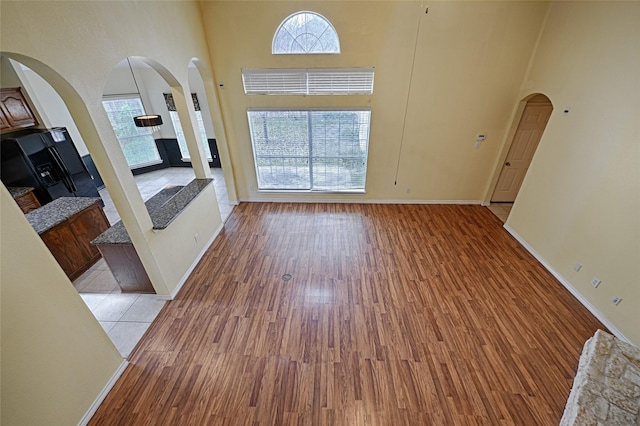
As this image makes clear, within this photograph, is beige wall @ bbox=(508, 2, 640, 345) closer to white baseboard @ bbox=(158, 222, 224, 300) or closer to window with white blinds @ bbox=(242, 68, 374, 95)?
window with white blinds @ bbox=(242, 68, 374, 95)

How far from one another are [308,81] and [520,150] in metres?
4.35

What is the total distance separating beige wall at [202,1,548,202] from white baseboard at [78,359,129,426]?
151 inches

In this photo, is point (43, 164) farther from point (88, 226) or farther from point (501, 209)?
point (501, 209)

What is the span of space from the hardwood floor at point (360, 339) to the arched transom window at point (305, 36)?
10.7ft

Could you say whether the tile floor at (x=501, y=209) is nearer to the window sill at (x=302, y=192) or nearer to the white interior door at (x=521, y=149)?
the white interior door at (x=521, y=149)

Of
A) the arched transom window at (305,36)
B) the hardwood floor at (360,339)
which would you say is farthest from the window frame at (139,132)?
the hardwood floor at (360,339)

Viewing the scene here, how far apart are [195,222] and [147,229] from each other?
1023 millimetres

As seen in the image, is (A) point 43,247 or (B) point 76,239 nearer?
(A) point 43,247

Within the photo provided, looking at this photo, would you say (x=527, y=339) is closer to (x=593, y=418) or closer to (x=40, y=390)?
(x=593, y=418)

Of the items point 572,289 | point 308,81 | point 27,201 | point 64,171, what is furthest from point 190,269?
point 572,289

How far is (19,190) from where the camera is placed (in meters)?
4.10

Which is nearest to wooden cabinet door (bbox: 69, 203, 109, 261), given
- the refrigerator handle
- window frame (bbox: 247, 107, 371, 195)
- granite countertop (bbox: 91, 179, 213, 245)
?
granite countertop (bbox: 91, 179, 213, 245)

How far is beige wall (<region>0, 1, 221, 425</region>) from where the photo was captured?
155 cm

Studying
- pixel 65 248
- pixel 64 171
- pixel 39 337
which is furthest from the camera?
pixel 64 171
